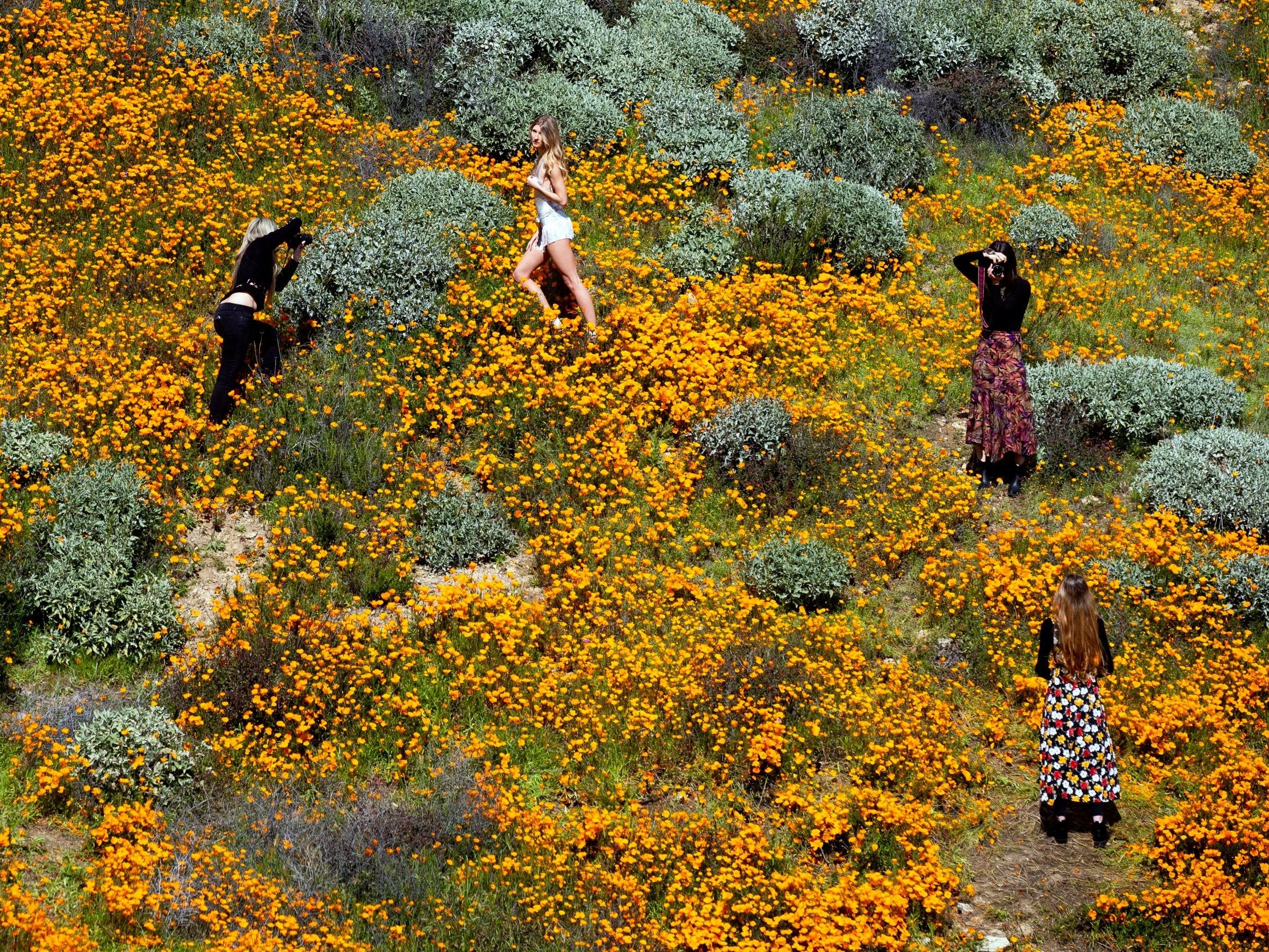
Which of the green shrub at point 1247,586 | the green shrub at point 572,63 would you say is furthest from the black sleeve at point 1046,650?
the green shrub at point 572,63

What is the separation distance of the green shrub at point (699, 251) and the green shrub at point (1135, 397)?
3.40 m

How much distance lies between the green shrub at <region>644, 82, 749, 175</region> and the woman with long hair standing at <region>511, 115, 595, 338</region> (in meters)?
3.32

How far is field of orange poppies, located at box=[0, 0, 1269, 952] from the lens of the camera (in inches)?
351

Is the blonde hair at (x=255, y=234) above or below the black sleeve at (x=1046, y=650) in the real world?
above

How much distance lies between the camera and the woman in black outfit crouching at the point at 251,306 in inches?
494

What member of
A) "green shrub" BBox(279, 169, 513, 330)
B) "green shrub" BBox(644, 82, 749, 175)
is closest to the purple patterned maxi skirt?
"green shrub" BBox(644, 82, 749, 175)

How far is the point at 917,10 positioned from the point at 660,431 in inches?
368

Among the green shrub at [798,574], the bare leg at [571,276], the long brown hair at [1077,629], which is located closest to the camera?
the long brown hair at [1077,629]

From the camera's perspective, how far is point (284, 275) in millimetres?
13227

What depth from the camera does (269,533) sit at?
466 inches

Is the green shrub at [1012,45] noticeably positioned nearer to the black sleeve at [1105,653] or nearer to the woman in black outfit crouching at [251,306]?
the woman in black outfit crouching at [251,306]

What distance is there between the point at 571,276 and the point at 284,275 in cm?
268

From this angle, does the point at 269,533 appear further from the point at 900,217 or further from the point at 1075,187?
the point at 1075,187

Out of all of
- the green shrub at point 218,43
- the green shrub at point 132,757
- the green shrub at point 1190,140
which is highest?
the green shrub at point 1190,140
